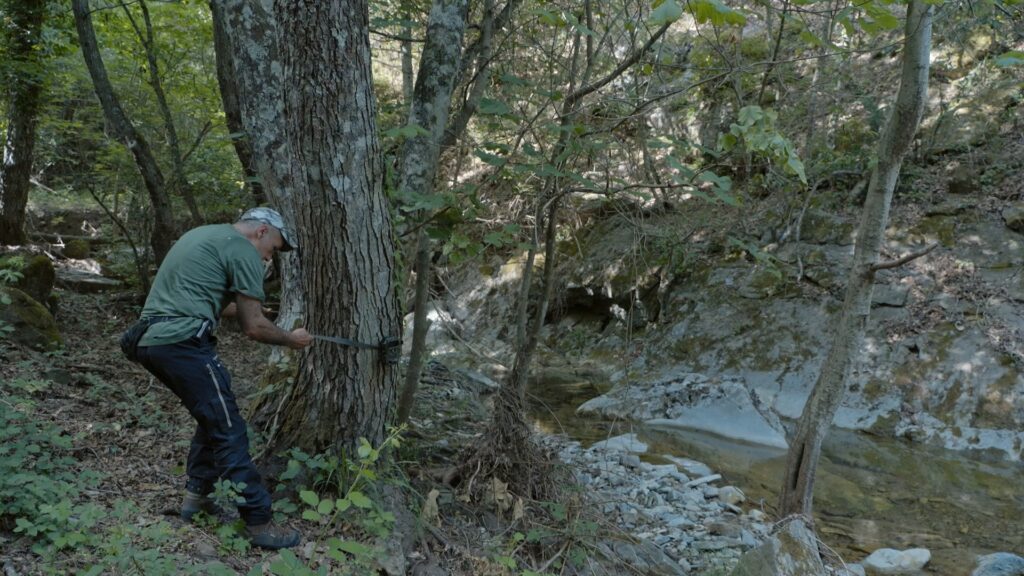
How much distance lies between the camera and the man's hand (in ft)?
10.8

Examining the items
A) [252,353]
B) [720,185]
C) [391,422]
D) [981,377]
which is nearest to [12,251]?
[252,353]

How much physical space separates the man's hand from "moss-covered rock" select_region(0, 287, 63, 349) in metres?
3.81

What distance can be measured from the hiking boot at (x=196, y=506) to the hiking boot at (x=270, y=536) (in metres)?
0.26

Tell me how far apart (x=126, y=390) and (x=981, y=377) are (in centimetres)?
924

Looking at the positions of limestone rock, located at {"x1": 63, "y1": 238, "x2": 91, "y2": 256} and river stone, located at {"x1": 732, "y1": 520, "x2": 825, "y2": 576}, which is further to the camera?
limestone rock, located at {"x1": 63, "y1": 238, "x2": 91, "y2": 256}

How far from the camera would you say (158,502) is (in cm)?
349

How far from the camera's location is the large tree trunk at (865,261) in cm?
439

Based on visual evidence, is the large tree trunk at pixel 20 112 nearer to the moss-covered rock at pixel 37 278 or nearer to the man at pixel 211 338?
the moss-covered rock at pixel 37 278

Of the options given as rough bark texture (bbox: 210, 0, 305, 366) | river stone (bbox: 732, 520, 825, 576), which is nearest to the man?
rough bark texture (bbox: 210, 0, 305, 366)

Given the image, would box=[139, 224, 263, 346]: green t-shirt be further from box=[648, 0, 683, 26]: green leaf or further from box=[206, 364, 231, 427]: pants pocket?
box=[648, 0, 683, 26]: green leaf

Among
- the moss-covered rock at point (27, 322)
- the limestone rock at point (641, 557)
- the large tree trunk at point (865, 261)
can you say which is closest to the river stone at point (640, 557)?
the limestone rock at point (641, 557)

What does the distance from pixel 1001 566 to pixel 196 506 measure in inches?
212

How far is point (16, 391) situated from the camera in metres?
4.49

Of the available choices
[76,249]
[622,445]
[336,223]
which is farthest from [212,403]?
[76,249]
